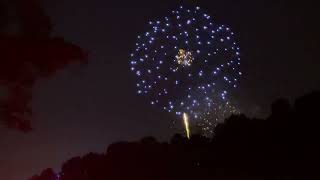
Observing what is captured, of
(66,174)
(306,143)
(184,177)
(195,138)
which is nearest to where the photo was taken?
(306,143)

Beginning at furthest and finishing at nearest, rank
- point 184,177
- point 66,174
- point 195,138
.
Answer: point 66,174 → point 195,138 → point 184,177

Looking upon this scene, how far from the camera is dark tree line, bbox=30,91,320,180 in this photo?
3531cm

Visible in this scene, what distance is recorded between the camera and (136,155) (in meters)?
41.2

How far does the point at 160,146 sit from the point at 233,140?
5.40 m

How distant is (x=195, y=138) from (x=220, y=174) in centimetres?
424

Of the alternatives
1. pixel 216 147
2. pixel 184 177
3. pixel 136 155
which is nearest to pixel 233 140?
pixel 216 147

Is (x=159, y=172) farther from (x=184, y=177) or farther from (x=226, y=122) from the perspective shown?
(x=226, y=122)

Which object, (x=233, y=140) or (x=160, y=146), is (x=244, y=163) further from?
(x=160, y=146)

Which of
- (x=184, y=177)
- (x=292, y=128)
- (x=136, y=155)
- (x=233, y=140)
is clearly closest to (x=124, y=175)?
(x=136, y=155)

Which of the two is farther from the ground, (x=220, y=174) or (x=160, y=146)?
(x=160, y=146)

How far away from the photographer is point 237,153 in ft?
125

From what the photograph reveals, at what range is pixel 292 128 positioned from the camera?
120 feet

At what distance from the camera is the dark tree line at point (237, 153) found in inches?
1390

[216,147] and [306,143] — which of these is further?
[216,147]
